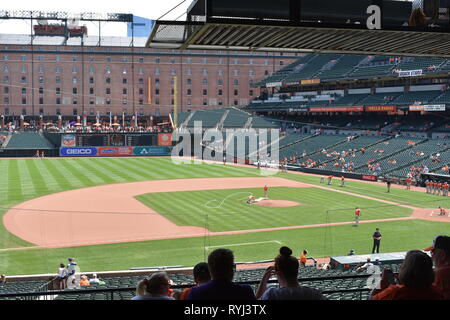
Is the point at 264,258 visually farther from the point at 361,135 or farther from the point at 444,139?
the point at 361,135

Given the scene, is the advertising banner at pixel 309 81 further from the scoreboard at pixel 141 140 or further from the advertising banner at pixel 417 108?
the scoreboard at pixel 141 140

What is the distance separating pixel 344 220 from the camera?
77.0 feet

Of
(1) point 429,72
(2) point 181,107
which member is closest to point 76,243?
(1) point 429,72

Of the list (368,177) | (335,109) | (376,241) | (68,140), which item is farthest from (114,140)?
(376,241)

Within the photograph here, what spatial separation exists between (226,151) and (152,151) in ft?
50.3

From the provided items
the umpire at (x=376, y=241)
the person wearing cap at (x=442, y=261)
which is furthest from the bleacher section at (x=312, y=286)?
the umpire at (x=376, y=241)

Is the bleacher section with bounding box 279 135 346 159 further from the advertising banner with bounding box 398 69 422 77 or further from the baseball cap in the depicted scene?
the baseball cap

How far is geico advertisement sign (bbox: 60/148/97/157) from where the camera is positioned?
77.2 m

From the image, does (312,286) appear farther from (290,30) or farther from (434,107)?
(434,107)

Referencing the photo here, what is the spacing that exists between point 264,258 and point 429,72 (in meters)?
45.7

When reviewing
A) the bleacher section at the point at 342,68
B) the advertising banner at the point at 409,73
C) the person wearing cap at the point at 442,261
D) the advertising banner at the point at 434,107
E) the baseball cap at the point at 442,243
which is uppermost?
the bleacher section at the point at 342,68

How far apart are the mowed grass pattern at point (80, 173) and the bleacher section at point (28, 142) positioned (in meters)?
7.79

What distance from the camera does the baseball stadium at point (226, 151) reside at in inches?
261

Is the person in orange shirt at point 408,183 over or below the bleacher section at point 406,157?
below
